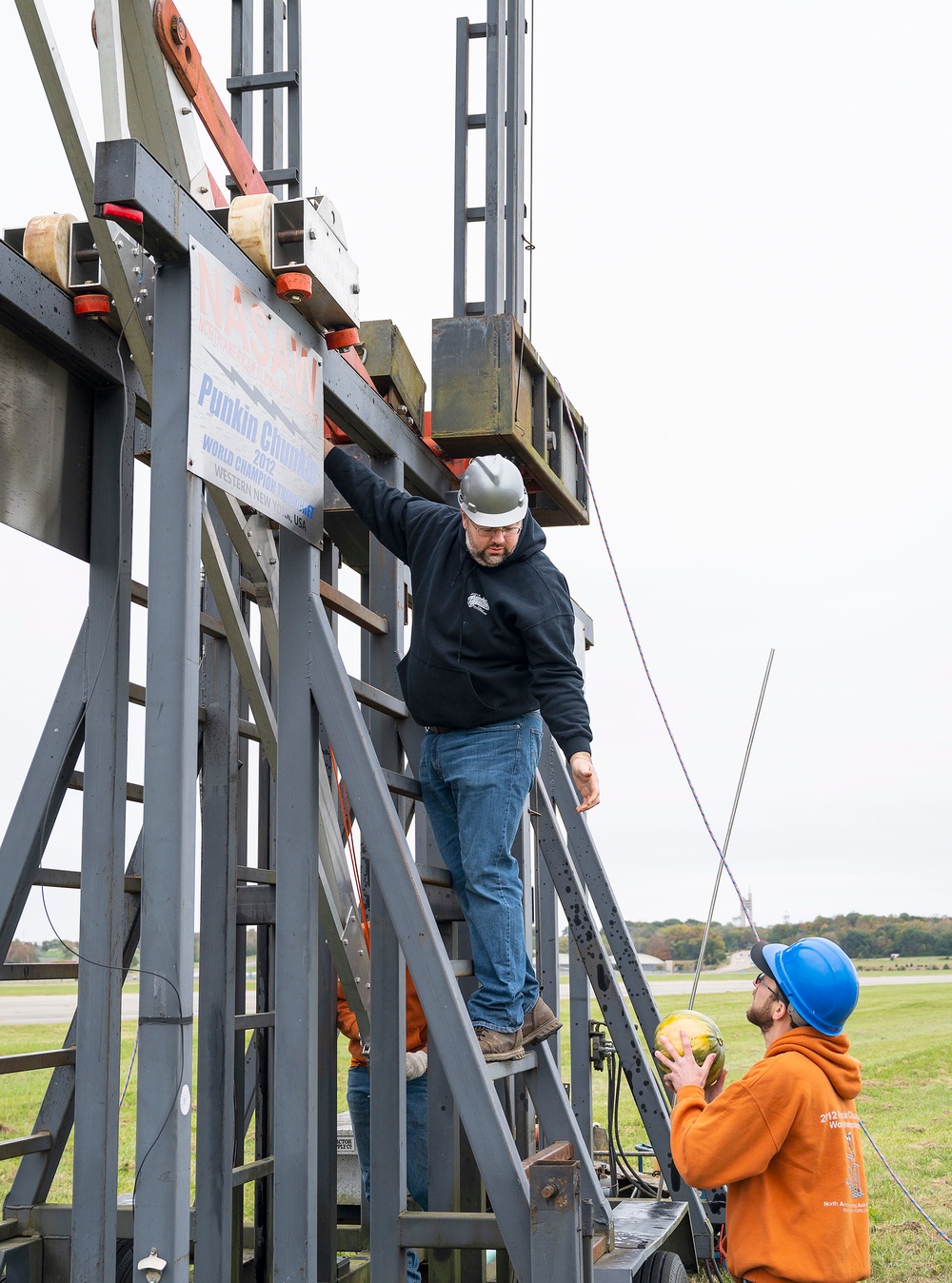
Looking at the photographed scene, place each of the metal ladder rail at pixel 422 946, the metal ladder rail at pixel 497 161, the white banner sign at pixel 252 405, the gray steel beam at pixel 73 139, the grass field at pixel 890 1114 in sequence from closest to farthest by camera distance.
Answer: the white banner sign at pixel 252 405, the gray steel beam at pixel 73 139, the metal ladder rail at pixel 422 946, the metal ladder rail at pixel 497 161, the grass field at pixel 890 1114

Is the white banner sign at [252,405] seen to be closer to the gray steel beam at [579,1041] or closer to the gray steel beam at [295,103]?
the gray steel beam at [295,103]

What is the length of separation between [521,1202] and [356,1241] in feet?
9.99

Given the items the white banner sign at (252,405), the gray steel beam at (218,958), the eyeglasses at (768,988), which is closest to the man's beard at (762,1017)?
the eyeglasses at (768,988)

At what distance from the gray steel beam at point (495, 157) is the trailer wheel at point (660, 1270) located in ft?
14.1

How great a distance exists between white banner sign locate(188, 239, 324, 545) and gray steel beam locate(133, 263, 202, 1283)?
0.19ft

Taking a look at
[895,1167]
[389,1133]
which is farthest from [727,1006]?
[389,1133]

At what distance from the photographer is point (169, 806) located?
11.0 feet

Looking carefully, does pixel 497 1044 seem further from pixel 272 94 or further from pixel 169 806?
pixel 272 94

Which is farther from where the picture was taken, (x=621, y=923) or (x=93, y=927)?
(x=621, y=923)

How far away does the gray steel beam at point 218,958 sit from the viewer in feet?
15.7

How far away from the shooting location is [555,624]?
15.1 feet

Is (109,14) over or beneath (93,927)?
over

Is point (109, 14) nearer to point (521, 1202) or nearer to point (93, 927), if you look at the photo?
point (93, 927)

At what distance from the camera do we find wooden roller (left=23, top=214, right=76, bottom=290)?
161 inches
